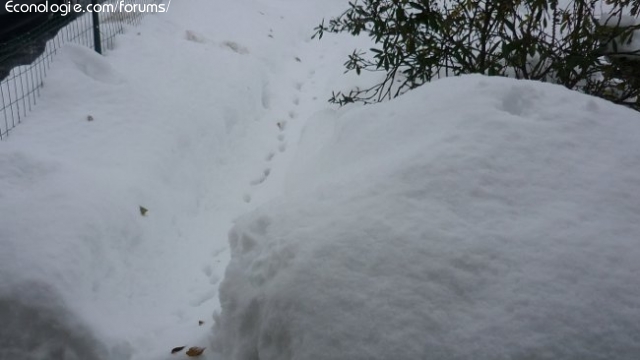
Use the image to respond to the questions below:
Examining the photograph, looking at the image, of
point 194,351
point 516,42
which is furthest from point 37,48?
point 516,42

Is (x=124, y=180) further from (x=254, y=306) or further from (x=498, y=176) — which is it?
(x=498, y=176)

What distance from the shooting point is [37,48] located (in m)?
5.55

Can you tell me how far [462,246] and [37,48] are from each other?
4.97m

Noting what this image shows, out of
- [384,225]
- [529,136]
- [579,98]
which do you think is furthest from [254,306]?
[579,98]

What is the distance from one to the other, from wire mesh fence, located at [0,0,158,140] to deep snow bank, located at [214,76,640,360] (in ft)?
10.4

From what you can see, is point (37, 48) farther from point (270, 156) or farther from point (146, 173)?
point (270, 156)

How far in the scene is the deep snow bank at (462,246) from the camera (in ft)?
6.18

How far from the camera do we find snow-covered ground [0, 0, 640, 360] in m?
1.94

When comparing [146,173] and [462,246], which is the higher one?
[462,246]

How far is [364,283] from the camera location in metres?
2.08

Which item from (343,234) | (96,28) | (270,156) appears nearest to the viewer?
(343,234)

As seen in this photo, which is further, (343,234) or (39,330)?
(39,330)

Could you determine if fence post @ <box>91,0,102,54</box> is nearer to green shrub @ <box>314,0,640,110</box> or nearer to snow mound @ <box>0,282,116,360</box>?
green shrub @ <box>314,0,640,110</box>

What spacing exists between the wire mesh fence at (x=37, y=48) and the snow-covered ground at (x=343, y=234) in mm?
206
